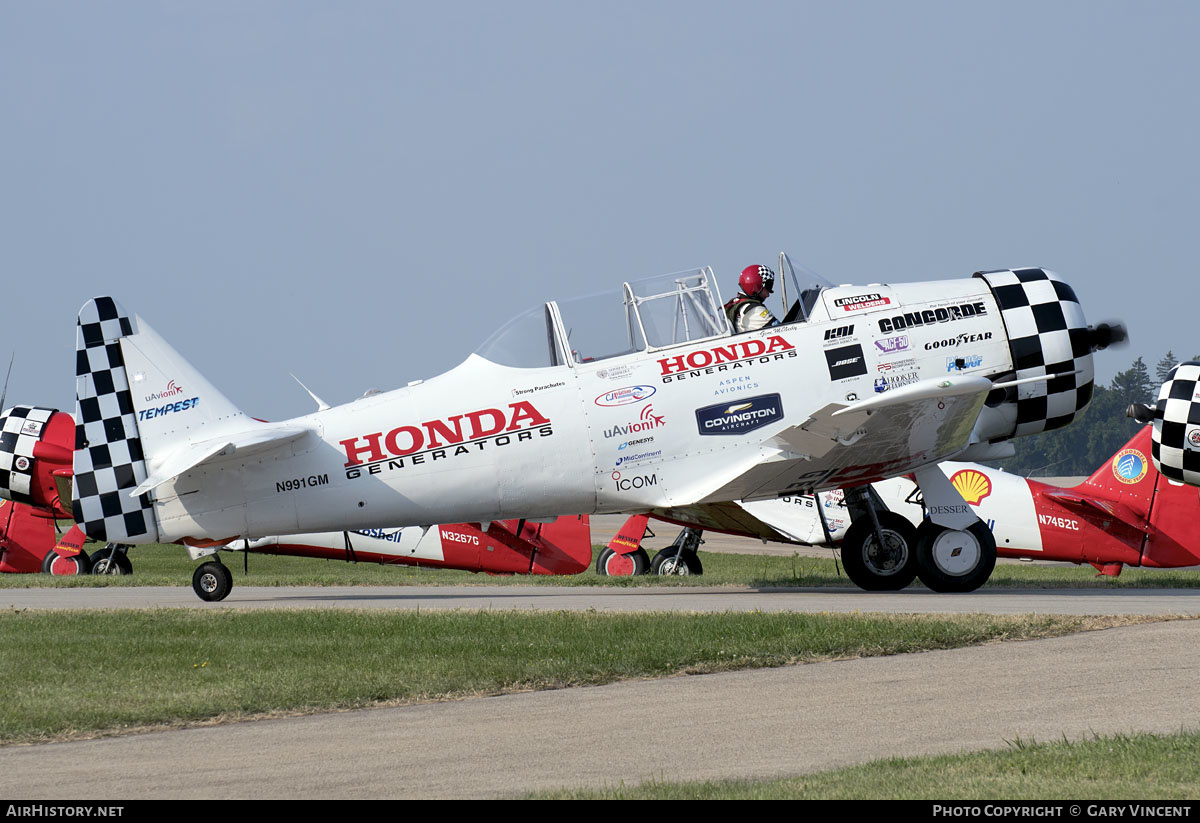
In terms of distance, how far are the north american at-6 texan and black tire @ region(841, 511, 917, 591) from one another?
0.58m

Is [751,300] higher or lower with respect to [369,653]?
higher

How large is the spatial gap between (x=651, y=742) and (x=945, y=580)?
27.8ft

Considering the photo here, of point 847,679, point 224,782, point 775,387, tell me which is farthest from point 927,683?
point 775,387

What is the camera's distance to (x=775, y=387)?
1381 centimetres

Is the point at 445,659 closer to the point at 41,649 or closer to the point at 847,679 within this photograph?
the point at 847,679

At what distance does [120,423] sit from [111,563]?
13.3m

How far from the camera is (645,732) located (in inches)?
267

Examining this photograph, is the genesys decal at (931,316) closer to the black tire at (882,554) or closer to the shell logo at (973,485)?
the black tire at (882,554)

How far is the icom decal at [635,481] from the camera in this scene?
14.0 meters

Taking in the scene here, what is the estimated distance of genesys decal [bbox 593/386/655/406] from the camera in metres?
13.8

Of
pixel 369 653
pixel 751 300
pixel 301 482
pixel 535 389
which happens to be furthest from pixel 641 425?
pixel 369 653

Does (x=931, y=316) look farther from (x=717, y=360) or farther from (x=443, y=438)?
(x=443, y=438)

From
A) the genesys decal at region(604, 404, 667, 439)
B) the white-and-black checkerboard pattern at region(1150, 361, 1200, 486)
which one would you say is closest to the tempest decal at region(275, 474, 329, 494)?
the genesys decal at region(604, 404, 667, 439)

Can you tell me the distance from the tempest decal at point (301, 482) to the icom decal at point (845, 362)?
5.59 m
